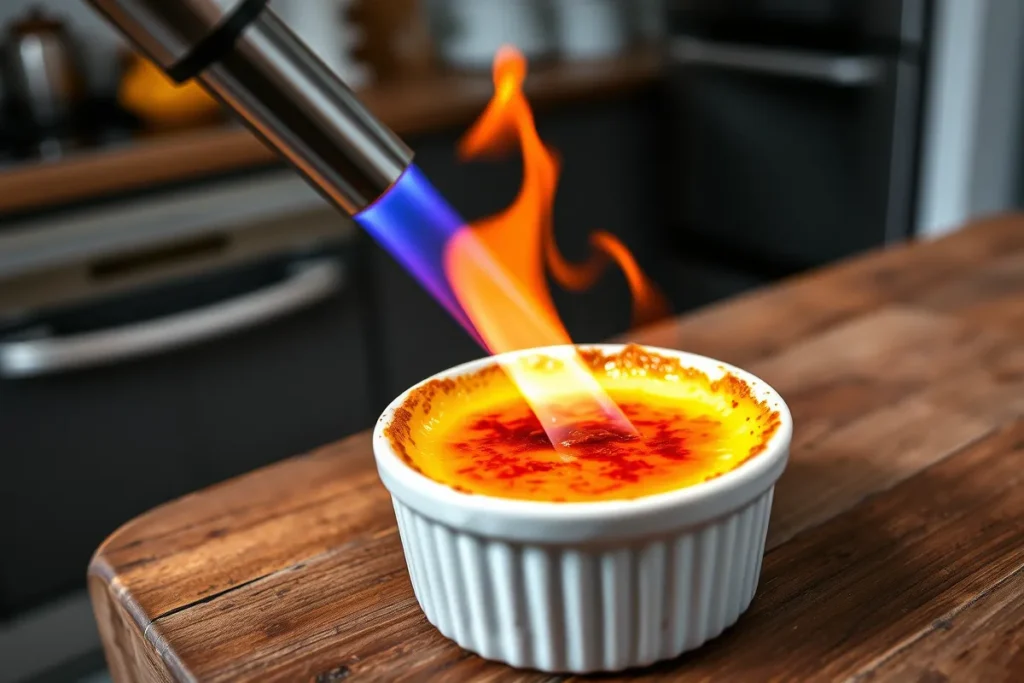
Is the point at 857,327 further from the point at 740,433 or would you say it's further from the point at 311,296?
the point at 311,296

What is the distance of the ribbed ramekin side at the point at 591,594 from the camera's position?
0.46 metres

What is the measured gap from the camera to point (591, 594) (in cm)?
46

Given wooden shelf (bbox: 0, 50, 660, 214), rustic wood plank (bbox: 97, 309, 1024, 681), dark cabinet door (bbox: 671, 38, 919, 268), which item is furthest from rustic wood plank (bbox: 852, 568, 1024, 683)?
dark cabinet door (bbox: 671, 38, 919, 268)

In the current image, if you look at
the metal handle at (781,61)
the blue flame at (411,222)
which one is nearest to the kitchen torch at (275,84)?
the blue flame at (411,222)

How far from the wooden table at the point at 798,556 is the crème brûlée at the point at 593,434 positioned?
2.8 inches

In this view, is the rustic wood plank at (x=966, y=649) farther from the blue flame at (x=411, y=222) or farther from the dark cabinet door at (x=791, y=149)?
the dark cabinet door at (x=791, y=149)

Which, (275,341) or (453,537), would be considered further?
(275,341)

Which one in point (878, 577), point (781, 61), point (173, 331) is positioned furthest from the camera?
point (781, 61)

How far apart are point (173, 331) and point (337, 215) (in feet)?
1.12

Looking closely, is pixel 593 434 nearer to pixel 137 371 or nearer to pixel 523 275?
pixel 523 275

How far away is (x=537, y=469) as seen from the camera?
50 cm

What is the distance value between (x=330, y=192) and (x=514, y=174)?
1.48m

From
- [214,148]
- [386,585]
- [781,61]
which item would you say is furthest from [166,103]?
[386,585]

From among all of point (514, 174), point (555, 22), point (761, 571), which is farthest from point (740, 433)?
point (555, 22)
